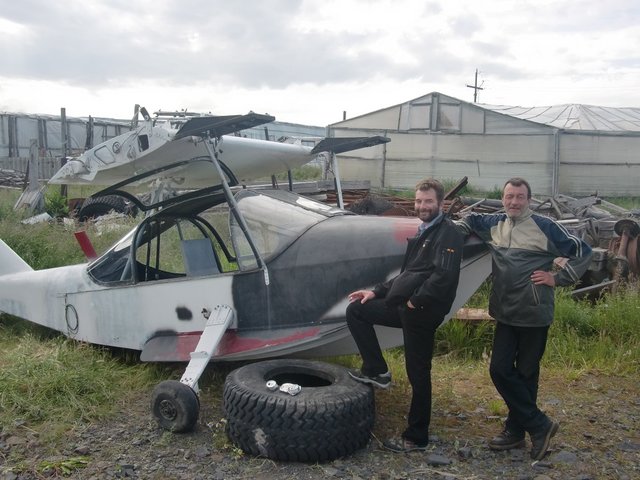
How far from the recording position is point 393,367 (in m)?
5.82

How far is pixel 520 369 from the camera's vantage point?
4023 millimetres

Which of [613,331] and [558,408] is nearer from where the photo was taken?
[558,408]

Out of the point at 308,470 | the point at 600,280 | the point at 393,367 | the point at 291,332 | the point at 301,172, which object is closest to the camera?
the point at 308,470

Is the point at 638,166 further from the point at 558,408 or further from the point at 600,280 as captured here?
the point at 558,408

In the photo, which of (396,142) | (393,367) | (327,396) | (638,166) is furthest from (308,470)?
(638,166)

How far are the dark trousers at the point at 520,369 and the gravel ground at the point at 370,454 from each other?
0.27 m

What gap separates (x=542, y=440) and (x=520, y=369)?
469 millimetres

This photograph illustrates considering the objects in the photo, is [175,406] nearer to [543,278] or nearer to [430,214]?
[430,214]

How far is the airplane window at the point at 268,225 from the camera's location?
15.7 ft

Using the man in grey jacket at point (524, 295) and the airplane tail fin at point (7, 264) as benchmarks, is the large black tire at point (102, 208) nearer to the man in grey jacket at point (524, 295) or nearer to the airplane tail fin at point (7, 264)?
the airplane tail fin at point (7, 264)

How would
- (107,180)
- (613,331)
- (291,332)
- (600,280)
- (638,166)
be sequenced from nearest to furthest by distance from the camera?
(291,332), (107,180), (613,331), (600,280), (638,166)

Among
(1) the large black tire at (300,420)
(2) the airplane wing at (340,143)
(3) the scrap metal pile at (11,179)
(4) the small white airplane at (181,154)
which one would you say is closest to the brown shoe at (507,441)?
(1) the large black tire at (300,420)

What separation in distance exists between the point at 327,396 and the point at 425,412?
66 centimetres

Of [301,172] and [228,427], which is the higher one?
[301,172]
